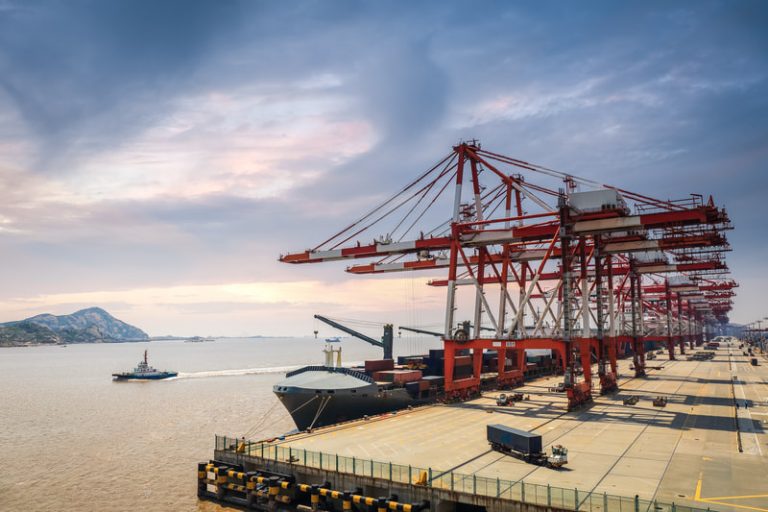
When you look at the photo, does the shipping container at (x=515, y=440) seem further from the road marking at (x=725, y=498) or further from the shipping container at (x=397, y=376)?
the shipping container at (x=397, y=376)

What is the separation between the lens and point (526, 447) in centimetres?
2962

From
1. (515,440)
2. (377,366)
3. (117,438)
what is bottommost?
(117,438)

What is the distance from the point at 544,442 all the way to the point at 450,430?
7.15m

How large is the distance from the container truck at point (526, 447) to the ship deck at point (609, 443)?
52 centimetres

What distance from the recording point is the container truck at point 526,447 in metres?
28.6

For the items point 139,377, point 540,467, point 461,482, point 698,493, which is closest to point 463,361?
point 540,467

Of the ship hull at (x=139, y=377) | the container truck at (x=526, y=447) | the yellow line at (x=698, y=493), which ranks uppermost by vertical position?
the container truck at (x=526, y=447)

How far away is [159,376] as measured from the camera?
129 m

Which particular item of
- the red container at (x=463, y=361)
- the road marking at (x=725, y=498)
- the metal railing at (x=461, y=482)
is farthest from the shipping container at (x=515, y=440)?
the red container at (x=463, y=361)

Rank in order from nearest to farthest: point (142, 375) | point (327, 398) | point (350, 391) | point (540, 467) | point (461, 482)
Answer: point (461, 482), point (540, 467), point (327, 398), point (350, 391), point (142, 375)

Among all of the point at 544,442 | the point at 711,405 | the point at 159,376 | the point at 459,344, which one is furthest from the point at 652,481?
the point at 159,376

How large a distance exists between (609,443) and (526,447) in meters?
8.60

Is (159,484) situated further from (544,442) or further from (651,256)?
(651,256)

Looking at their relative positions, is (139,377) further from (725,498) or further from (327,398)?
(725,498)
